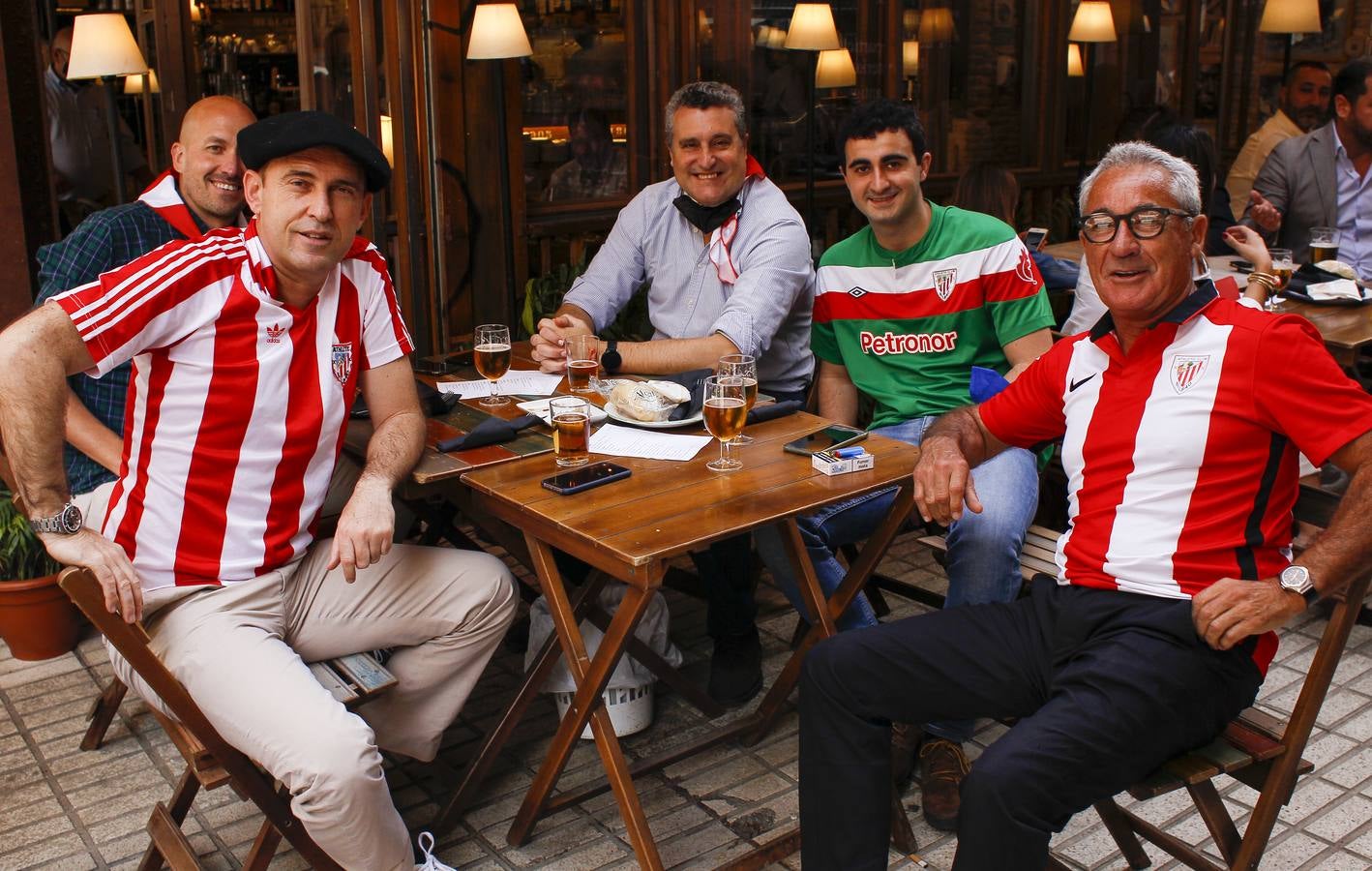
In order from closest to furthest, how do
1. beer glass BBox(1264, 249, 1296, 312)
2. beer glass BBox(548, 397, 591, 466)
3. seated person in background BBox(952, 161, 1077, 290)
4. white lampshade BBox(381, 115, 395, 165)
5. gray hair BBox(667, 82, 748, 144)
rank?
beer glass BBox(548, 397, 591, 466) < gray hair BBox(667, 82, 748, 144) < beer glass BBox(1264, 249, 1296, 312) < seated person in background BBox(952, 161, 1077, 290) < white lampshade BBox(381, 115, 395, 165)

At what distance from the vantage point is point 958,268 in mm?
3537

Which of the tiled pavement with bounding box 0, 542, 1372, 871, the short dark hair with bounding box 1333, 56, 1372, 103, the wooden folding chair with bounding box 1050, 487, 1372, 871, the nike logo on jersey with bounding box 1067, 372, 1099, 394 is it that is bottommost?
the tiled pavement with bounding box 0, 542, 1372, 871

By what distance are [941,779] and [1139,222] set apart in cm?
142

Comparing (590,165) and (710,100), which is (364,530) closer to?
(710,100)

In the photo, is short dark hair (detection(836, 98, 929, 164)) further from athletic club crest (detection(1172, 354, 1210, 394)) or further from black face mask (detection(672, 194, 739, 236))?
athletic club crest (detection(1172, 354, 1210, 394))

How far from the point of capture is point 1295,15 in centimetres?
792

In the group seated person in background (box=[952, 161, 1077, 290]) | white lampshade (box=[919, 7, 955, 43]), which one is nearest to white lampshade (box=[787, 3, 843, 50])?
white lampshade (box=[919, 7, 955, 43])

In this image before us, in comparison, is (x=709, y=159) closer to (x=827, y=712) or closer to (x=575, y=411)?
(x=575, y=411)

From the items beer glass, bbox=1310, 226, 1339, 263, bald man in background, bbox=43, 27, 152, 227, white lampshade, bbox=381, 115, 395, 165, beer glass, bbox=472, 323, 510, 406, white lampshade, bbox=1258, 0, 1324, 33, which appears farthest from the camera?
white lampshade, bbox=1258, 0, 1324, 33

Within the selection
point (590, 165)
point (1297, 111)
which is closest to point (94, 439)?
point (590, 165)

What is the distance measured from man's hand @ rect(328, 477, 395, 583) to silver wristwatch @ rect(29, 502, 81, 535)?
1.62ft

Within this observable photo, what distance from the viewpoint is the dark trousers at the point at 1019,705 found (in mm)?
2201

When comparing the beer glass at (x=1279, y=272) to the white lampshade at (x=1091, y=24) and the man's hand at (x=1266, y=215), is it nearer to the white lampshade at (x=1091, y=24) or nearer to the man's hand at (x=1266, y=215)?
the man's hand at (x=1266, y=215)

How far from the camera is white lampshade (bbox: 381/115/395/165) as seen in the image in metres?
5.13
